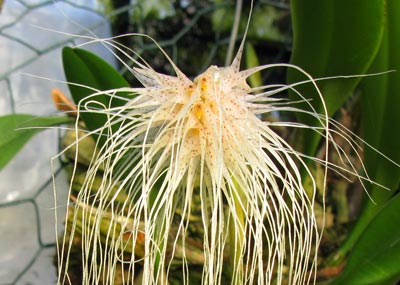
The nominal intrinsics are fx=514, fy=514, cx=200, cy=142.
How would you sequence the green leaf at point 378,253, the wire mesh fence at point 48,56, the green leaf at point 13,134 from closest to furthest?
the green leaf at point 378,253, the green leaf at point 13,134, the wire mesh fence at point 48,56

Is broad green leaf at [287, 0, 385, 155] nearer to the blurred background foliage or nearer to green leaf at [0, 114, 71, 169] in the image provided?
the blurred background foliage

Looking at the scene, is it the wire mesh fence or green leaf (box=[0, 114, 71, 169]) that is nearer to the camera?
green leaf (box=[0, 114, 71, 169])

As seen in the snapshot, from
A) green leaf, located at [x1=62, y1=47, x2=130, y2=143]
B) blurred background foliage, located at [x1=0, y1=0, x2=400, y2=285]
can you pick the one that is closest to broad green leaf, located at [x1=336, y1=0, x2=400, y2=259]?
blurred background foliage, located at [x1=0, y1=0, x2=400, y2=285]

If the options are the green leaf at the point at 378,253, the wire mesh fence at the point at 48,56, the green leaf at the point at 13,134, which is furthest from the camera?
the wire mesh fence at the point at 48,56

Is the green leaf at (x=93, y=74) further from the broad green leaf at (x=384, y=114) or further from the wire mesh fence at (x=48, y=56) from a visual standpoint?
the broad green leaf at (x=384, y=114)

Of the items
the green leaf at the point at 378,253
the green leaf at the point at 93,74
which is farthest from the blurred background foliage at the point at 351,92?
the green leaf at the point at 93,74
